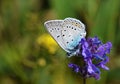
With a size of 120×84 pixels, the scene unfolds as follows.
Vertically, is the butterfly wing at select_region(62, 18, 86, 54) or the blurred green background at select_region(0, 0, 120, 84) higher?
the butterfly wing at select_region(62, 18, 86, 54)

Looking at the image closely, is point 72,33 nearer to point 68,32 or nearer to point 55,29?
point 68,32

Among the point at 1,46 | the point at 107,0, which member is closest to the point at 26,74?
the point at 1,46

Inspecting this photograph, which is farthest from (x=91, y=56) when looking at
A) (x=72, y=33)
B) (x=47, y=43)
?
(x=47, y=43)

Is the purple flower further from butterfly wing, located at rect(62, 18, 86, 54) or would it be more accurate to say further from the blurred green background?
the blurred green background

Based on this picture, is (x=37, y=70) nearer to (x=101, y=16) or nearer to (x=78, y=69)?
(x=101, y=16)

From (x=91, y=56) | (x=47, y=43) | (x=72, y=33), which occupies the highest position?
(x=72, y=33)

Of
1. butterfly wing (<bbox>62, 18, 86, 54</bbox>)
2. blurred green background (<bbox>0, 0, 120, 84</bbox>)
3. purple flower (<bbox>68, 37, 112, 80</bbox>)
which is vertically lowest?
blurred green background (<bbox>0, 0, 120, 84</bbox>)

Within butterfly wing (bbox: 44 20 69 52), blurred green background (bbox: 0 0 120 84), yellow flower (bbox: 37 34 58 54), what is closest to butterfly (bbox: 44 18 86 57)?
butterfly wing (bbox: 44 20 69 52)
